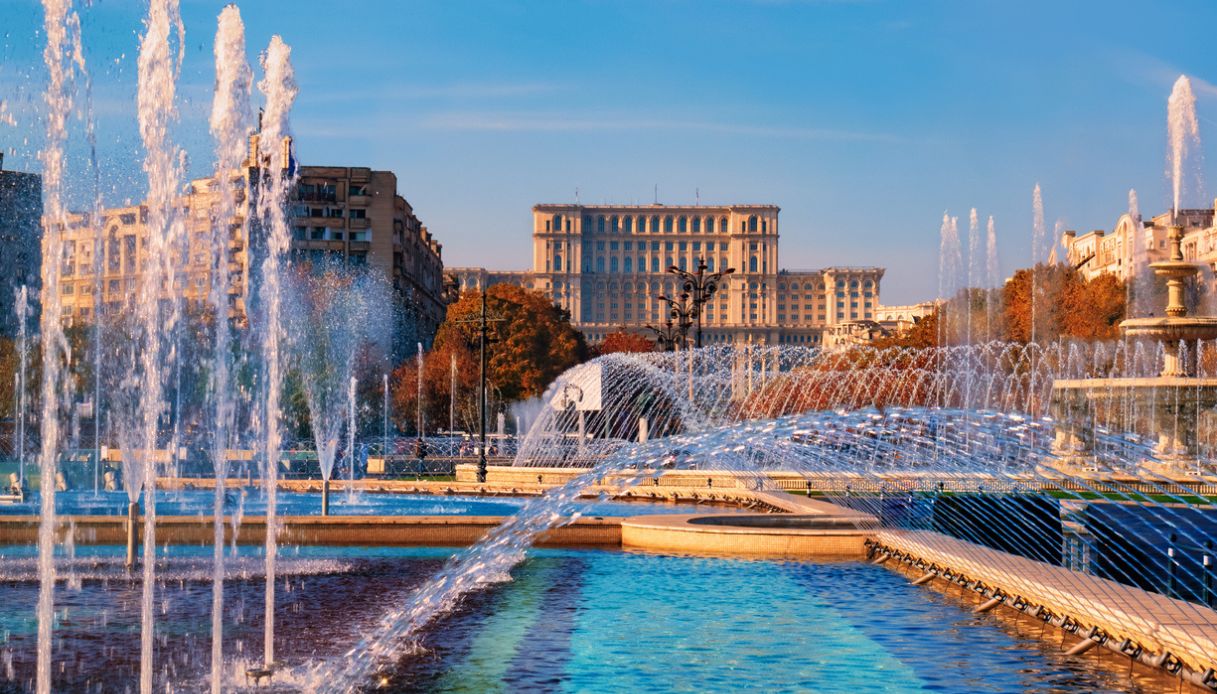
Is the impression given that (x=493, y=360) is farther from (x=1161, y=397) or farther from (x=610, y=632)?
(x=610, y=632)

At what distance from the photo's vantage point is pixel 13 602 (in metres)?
14.3

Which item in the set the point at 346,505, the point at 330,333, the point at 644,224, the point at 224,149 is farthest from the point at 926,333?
the point at 644,224

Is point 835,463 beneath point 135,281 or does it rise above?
beneath

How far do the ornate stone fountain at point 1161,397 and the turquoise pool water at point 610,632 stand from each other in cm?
1592

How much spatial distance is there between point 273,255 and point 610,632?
532 centimetres

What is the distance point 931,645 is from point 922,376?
49860 millimetres

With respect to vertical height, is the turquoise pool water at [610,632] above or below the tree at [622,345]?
below

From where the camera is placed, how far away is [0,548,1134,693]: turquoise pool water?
10734mm

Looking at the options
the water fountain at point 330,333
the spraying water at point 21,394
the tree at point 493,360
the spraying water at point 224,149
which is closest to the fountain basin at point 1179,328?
the spraying water at point 224,149

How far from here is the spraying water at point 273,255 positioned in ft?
42.4

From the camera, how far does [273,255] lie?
1523 centimetres

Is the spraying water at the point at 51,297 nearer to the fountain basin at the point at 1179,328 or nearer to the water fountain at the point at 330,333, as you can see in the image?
the fountain basin at the point at 1179,328

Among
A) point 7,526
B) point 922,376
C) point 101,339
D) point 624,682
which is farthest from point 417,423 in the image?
point 624,682

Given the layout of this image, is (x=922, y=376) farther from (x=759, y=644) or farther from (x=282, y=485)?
(x=759, y=644)
